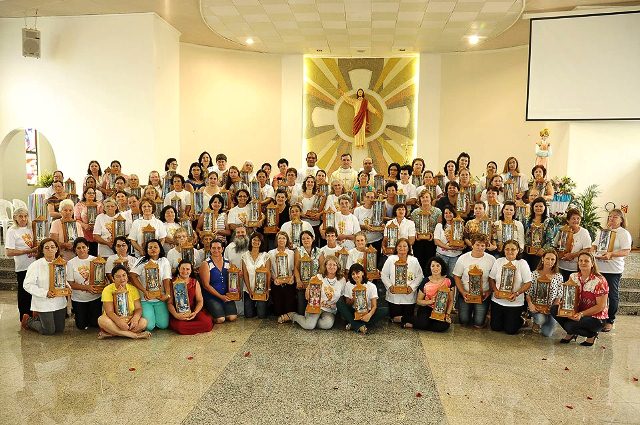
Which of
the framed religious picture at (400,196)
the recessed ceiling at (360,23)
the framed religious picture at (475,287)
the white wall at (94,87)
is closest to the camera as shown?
the framed religious picture at (475,287)

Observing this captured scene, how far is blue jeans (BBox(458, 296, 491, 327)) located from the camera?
6449 millimetres

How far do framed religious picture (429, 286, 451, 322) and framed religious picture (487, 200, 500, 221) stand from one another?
135 centimetres

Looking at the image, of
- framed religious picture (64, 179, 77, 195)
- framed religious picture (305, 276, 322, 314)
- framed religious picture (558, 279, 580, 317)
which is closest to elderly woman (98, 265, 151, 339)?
framed religious picture (305, 276, 322, 314)

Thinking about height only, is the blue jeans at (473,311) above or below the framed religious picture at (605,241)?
below

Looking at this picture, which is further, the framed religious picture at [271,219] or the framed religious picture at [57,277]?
the framed religious picture at [271,219]

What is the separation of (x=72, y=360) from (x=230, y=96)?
9.02 meters

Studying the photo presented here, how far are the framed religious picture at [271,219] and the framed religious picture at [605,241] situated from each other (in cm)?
390

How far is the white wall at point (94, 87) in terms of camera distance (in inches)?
413

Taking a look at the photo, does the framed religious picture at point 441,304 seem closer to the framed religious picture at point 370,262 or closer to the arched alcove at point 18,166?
the framed religious picture at point 370,262

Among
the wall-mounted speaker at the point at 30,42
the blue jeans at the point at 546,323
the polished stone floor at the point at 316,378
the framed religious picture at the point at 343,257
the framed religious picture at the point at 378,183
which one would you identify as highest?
the wall-mounted speaker at the point at 30,42

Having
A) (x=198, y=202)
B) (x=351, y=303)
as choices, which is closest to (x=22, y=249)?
(x=198, y=202)

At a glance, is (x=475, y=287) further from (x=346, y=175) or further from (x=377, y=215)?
(x=346, y=175)

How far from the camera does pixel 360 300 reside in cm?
616

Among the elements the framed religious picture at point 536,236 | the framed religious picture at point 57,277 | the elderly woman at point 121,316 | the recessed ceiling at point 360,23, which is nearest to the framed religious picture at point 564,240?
the framed religious picture at point 536,236
